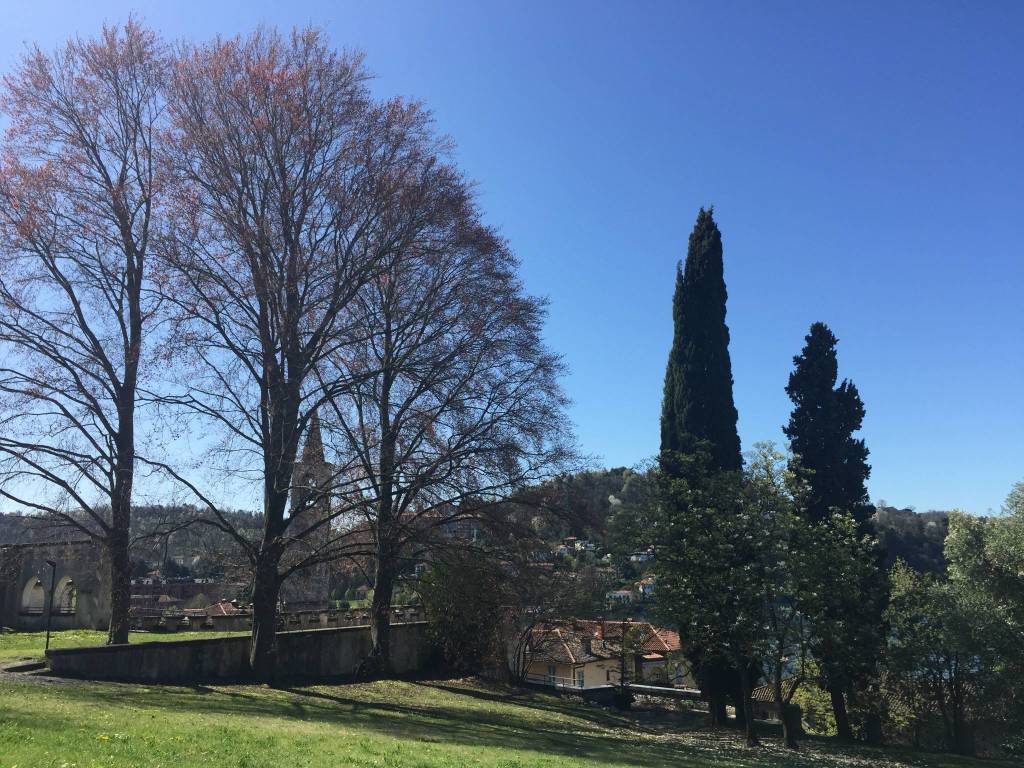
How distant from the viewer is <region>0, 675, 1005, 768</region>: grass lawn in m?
9.04

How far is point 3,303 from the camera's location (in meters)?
18.9

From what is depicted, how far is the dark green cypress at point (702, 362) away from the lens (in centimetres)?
2727

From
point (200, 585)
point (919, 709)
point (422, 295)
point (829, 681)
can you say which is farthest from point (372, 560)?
point (200, 585)

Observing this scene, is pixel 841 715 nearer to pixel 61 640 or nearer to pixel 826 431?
pixel 826 431

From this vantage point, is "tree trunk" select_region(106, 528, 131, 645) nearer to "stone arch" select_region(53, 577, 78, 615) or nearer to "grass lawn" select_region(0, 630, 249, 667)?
"grass lawn" select_region(0, 630, 249, 667)

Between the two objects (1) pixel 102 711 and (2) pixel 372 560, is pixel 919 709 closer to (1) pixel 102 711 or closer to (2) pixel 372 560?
(2) pixel 372 560

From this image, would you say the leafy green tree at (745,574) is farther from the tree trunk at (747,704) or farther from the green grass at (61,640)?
the green grass at (61,640)

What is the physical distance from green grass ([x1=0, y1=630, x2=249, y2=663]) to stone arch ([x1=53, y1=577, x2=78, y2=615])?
7437mm

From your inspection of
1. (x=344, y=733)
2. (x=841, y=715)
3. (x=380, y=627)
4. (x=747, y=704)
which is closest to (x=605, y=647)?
(x=841, y=715)

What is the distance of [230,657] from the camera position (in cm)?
2019

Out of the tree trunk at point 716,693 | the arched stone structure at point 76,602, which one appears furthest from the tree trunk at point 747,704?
the arched stone structure at point 76,602

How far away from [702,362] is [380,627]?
49.0 ft

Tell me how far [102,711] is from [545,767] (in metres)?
6.96

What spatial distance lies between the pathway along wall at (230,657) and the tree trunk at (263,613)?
0.80 m
